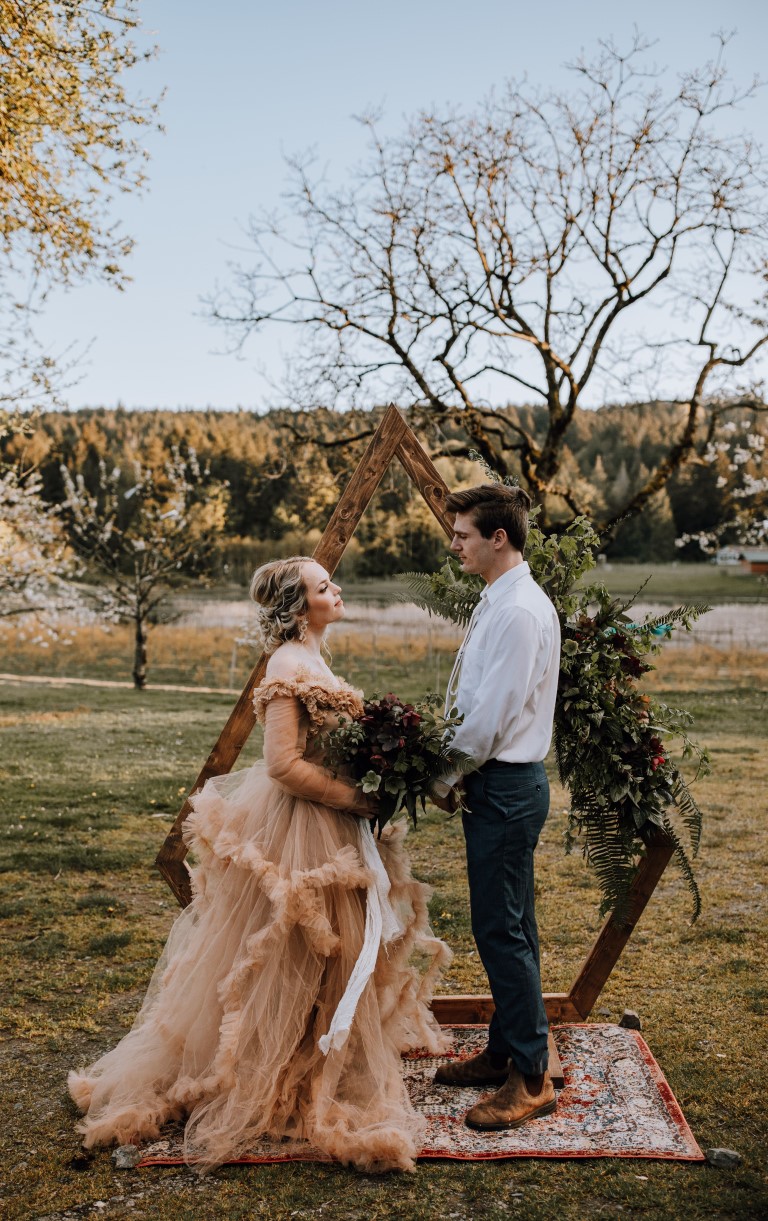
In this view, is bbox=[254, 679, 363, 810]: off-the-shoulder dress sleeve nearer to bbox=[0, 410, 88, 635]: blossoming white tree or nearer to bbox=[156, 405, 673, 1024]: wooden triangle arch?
bbox=[156, 405, 673, 1024]: wooden triangle arch

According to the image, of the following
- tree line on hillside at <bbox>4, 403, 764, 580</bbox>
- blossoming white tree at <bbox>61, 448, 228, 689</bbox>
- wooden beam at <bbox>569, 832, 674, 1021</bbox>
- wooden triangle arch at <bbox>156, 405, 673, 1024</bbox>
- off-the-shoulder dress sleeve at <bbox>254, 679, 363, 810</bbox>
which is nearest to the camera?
off-the-shoulder dress sleeve at <bbox>254, 679, 363, 810</bbox>

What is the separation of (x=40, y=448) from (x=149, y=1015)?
161 ft

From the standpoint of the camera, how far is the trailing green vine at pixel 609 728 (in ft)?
13.6

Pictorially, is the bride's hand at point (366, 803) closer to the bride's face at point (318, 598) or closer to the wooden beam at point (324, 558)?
the bride's face at point (318, 598)

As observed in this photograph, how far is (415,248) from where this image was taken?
1284 centimetres

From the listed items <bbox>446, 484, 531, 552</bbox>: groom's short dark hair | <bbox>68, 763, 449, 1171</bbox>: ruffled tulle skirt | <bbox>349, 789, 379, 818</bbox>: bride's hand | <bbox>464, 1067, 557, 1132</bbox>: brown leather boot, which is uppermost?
<bbox>446, 484, 531, 552</bbox>: groom's short dark hair

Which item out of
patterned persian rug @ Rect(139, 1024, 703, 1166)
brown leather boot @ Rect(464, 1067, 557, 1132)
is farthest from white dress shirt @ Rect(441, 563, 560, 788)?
patterned persian rug @ Rect(139, 1024, 703, 1166)

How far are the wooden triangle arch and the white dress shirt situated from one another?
2.97ft

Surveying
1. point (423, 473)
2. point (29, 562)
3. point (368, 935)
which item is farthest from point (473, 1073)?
point (29, 562)

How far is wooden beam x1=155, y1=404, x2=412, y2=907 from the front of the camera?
462 cm

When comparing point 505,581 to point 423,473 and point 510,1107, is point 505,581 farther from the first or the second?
point 510,1107

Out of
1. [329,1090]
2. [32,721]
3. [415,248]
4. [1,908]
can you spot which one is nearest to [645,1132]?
[329,1090]

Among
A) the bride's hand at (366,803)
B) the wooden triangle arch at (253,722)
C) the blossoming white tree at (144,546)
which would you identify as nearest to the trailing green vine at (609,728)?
the wooden triangle arch at (253,722)

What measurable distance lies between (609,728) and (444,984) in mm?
2128
